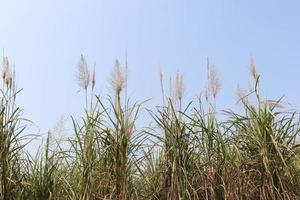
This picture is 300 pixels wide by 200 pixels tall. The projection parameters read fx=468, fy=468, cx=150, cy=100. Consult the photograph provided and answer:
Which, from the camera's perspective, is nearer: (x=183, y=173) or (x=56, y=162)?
(x=183, y=173)

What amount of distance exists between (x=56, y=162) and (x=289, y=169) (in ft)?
6.21

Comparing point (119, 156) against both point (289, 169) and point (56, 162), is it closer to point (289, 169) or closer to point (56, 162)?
Answer: point (56, 162)

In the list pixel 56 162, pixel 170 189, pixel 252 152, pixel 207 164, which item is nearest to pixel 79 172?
pixel 56 162

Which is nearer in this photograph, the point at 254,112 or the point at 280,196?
the point at 280,196

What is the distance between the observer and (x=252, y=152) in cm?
375

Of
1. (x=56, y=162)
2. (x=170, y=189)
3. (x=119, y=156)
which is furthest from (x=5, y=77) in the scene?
(x=170, y=189)

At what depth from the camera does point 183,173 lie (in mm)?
3561

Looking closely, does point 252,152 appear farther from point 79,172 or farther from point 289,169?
point 79,172

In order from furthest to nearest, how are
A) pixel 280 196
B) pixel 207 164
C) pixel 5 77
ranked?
1. pixel 5 77
2. pixel 207 164
3. pixel 280 196

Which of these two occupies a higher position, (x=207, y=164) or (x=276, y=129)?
(x=276, y=129)

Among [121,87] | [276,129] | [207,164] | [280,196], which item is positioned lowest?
[280,196]

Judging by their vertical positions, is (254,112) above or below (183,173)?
above

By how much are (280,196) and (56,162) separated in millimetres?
1827

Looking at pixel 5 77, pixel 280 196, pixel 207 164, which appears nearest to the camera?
pixel 280 196
